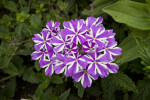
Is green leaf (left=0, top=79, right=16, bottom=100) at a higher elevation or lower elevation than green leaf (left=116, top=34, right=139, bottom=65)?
lower

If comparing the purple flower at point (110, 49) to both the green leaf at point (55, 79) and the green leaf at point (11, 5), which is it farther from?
the green leaf at point (11, 5)

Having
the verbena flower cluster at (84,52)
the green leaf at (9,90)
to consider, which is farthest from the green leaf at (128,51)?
the green leaf at (9,90)

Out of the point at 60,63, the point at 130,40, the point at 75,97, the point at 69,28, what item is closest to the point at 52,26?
the point at 69,28

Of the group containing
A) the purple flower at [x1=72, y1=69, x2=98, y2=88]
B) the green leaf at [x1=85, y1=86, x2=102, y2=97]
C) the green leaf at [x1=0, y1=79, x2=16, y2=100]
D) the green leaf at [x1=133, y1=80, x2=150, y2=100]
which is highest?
the purple flower at [x1=72, y1=69, x2=98, y2=88]

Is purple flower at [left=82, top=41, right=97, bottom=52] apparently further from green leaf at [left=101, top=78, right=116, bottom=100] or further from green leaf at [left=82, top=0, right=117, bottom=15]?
green leaf at [left=82, top=0, right=117, bottom=15]

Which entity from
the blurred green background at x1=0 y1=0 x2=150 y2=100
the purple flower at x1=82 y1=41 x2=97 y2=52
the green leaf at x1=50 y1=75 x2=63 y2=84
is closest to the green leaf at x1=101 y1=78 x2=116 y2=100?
the blurred green background at x1=0 y1=0 x2=150 y2=100

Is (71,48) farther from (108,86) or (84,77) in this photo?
(108,86)

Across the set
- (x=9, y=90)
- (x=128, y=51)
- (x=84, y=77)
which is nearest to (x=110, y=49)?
(x=84, y=77)

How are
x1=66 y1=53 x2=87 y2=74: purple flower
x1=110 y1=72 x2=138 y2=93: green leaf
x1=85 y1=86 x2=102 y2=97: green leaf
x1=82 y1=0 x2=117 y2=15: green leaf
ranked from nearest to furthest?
x1=66 y1=53 x2=87 y2=74: purple flower < x1=110 y1=72 x2=138 y2=93: green leaf < x1=82 y1=0 x2=117 y2=15: green leaf < x1=85 y1=86 x2=102 y2=97: green leaf
